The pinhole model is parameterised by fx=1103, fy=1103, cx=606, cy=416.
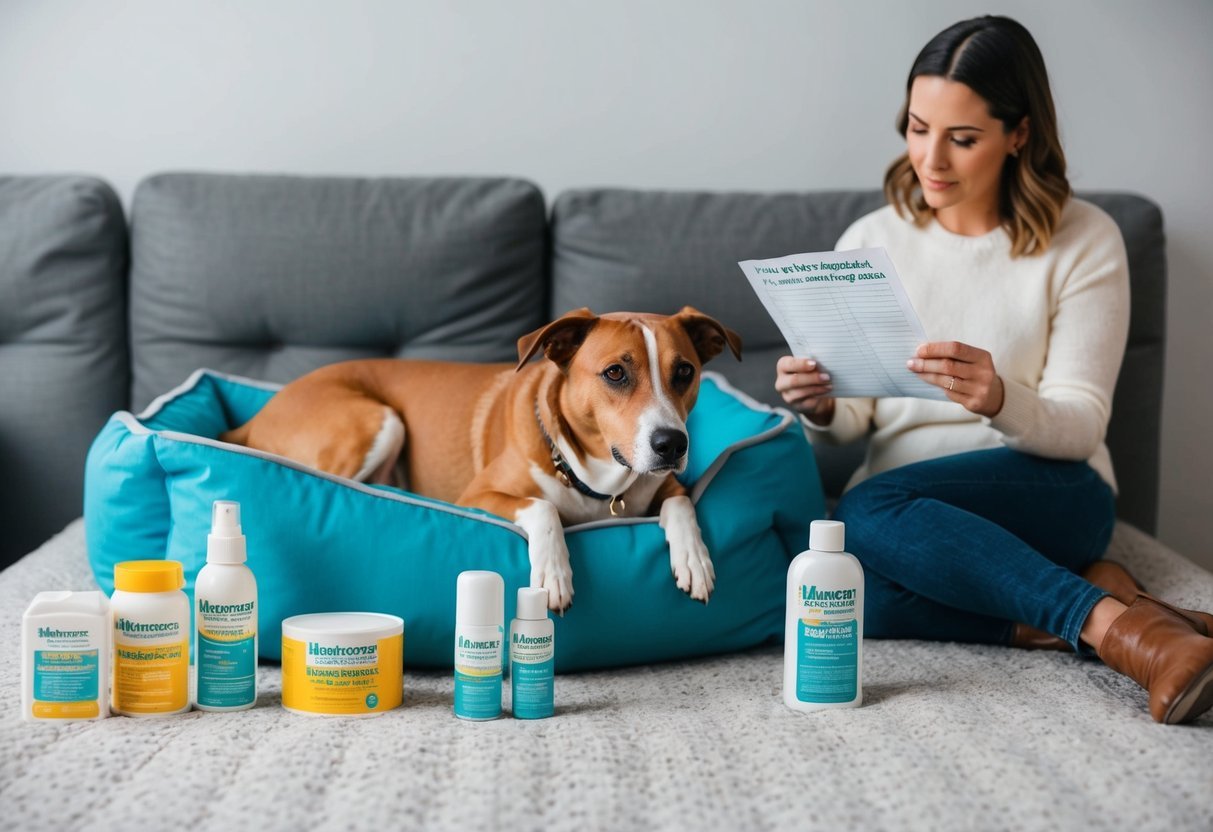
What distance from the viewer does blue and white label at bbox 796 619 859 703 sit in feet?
5.16

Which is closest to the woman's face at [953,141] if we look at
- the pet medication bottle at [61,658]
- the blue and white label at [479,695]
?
the blue and white label at [479,695]

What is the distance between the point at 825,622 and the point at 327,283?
1.48 metres

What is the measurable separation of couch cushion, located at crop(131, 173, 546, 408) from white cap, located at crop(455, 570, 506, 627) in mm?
1185

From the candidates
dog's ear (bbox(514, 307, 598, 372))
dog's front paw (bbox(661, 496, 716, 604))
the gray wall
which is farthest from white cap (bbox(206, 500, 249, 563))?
the gray wall

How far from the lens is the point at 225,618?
1.50 metres

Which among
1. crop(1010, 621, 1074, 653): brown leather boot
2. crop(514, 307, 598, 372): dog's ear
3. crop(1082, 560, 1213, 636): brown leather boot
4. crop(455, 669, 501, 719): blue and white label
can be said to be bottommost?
crop(1010, 621, 1074, 653): brown leather boot

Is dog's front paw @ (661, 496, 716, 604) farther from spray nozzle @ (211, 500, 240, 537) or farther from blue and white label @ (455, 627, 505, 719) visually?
spray nozzle @ (211, 500, 240, 537)

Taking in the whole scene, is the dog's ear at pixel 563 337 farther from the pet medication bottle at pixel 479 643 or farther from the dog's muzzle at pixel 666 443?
the pet medication bottle at pixel 479 643

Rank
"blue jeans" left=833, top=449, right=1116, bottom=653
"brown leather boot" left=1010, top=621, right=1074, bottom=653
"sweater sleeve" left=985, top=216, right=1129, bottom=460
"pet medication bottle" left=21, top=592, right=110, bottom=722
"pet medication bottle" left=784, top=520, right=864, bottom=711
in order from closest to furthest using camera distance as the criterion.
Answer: "pet medication bottle" left=21, top=592, right=110, bottom=722 → "pet medication bottle" left=784, top=520, right=864, bottom=711 → "blue jeans" left=833, top=449, right=1116, bottom=653 → "brown leather boot" left=1010, top=621, right=1074, bottom=653 → "sweater sleeve" left=985, top=216, right=1129, bottom=460

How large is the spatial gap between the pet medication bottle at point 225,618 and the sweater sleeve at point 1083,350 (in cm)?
130

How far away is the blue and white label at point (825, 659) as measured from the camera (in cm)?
157

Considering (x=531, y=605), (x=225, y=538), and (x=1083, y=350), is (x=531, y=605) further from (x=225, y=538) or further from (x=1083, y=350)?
(x=1083, y=350)

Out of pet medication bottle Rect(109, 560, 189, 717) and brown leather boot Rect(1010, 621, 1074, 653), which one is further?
brown leather boot Rect(1010, 621, 1074, 653)

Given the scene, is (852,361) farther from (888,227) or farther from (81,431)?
(81,431)
